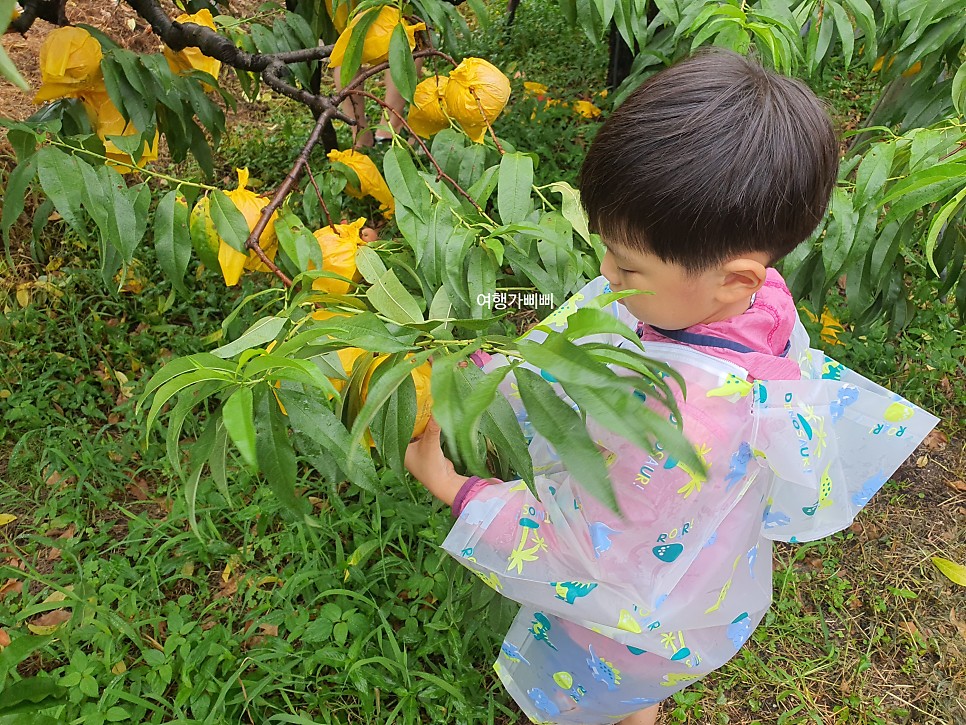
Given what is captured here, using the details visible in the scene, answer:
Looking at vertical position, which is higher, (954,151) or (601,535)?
(954,151)

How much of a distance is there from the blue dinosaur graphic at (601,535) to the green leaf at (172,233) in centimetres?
79

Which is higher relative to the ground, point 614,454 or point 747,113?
point 747,113

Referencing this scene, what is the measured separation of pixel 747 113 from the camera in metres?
0.87

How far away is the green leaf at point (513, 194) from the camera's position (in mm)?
1201

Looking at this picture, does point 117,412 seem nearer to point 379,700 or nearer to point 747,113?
point 379,700

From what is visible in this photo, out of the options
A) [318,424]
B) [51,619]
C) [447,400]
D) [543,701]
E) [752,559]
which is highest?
[447,400]

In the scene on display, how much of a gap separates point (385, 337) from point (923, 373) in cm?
226

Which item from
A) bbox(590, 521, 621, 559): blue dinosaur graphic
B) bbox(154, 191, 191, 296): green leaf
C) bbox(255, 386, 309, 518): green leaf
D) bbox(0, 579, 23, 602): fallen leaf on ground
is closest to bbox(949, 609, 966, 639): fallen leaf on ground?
bbox(590, 521, 621, 559): blue dinosaur graphic

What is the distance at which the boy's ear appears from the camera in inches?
35.1

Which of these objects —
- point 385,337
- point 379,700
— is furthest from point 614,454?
point 379,700

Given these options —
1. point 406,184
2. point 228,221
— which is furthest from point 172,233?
point 406,184

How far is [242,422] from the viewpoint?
608 millimetres

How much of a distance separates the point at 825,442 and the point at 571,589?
0.40 metres

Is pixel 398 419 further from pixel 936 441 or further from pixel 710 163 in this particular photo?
pixel 936 441
